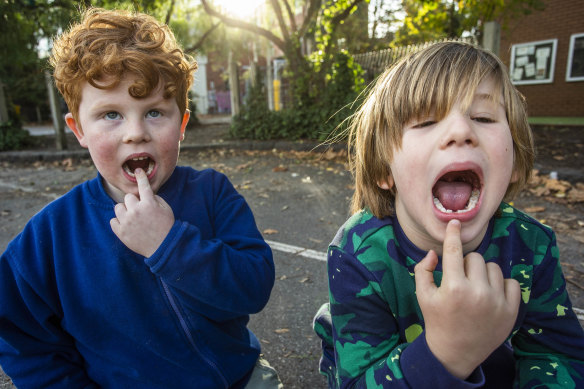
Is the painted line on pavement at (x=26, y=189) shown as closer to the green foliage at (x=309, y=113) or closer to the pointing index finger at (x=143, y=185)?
the green foliage at (x=309, y=113)

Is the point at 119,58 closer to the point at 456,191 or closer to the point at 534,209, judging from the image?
the point at 456,191

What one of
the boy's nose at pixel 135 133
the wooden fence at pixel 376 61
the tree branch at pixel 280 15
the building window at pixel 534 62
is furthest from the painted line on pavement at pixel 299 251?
the building window at pixel 534 62

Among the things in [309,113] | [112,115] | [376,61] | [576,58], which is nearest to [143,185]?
[112,115]

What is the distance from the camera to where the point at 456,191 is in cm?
123

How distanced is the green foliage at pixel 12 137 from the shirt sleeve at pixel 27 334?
11.6 metres

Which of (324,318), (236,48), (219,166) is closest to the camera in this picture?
(324,318)

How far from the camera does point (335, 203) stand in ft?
16.9

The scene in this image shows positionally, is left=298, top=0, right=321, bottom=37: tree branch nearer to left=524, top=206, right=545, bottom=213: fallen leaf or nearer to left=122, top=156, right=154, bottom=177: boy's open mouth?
left=524, top=206, right=545, bottom=213: fallen leaf

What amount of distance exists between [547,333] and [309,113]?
355 inches

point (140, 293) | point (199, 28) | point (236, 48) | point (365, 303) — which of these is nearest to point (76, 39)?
point (140, 293)

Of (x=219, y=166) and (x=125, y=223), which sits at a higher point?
(x=125, y=223)

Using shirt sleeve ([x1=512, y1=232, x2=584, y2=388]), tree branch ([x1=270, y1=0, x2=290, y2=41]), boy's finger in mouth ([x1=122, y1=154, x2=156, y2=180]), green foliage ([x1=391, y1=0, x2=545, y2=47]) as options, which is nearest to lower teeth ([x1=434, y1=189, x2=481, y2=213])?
shirt sleeve ([x1=512, y1=232, x2=584, y2=388])

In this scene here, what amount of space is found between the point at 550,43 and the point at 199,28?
14.3 m

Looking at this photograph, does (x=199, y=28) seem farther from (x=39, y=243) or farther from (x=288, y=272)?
(x=39, y=243)
